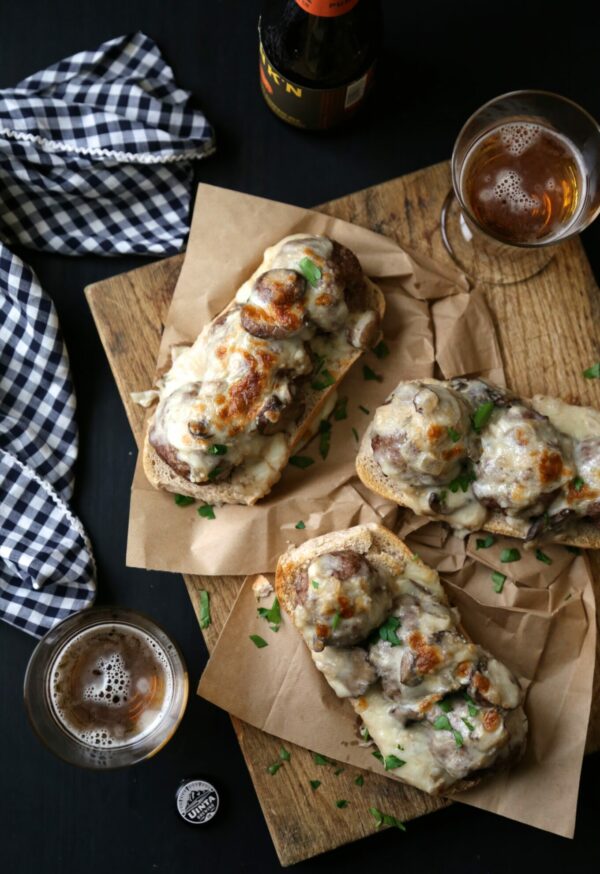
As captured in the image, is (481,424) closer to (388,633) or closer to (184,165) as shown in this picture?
(388,633)

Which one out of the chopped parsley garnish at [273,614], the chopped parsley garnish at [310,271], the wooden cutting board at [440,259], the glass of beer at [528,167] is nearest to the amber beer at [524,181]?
the glass of beer at [528,167]

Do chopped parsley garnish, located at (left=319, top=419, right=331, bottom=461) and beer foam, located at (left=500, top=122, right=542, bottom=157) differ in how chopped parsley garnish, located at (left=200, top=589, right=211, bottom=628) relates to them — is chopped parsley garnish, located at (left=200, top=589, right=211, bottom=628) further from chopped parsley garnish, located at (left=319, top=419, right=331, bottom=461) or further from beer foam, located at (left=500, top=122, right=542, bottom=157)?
beer foam, located at (left=500, top=122, right=542, bottom=157)

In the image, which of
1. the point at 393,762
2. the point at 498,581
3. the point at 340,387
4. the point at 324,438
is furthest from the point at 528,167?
the point at 393,762

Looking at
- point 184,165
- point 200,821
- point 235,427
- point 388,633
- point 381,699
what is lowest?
point 200,821

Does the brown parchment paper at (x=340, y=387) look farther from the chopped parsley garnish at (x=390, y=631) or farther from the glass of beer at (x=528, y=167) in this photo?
the chopped parsley garnish at (x=390, y=631)

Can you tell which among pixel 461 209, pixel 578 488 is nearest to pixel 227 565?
pixel 578 488

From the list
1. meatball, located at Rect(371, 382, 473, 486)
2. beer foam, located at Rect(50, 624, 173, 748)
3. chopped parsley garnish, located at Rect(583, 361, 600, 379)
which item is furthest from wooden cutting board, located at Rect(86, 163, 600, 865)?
meatball, located at Rect(371, 382, 473, 486)
